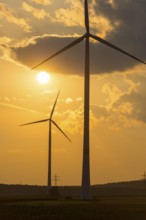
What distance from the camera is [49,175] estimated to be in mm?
141375

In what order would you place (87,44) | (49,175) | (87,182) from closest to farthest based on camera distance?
(87,182), (87,44), (49,175)

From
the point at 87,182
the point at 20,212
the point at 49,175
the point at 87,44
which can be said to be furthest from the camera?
the point at 49,175

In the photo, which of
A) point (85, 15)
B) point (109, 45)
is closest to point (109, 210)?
point (109, 45)

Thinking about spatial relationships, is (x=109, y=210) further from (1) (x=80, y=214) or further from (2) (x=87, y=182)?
(2) (x=87, y=182)

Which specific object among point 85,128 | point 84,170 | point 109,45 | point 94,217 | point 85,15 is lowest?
point 94,217

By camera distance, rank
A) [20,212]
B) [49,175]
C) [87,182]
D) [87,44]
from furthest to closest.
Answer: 1. [49,175]
2. [87,44]
3. [87,182]
4. [20,212]

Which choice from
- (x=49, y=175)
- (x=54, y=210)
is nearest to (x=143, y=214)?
(x=54, y=210)

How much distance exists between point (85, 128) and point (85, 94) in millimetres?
5889

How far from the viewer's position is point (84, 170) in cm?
9419

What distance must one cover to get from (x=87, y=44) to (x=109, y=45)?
611 cm

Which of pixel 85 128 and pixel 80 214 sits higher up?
pixel 85 128

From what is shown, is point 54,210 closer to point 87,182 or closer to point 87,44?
point 87,182

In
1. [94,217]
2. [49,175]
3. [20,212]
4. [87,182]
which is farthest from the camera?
[49,175]

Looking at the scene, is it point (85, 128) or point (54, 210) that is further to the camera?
point (85, 128)
